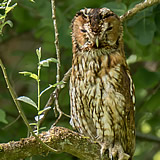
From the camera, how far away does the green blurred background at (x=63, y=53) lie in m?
4.43

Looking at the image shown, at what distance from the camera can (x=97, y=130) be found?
3832 mm

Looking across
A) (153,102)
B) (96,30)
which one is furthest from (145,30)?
(96,30)

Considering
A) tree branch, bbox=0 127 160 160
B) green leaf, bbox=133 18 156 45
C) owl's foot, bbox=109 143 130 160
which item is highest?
green leaf, bbox=133 18 156 45

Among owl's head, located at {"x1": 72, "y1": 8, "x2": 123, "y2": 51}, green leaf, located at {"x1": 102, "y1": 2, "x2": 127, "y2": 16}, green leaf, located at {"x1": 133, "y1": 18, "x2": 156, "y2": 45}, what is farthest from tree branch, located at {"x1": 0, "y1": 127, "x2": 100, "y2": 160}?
green leaf, located at {"x1": 133, "y1": 18, "x2": 156, "y2": 45}

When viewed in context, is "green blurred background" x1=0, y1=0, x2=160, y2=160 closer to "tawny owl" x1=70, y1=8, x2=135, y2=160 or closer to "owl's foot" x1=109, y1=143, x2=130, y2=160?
"tawny owl" x1=70, y1=8, x2=135, y2=160

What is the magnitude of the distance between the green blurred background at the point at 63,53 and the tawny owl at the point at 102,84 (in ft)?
1.51

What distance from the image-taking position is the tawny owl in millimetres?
3709

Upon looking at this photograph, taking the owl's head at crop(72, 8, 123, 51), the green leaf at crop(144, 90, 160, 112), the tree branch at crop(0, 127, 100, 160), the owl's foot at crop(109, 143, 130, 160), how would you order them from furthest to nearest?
the green leaf at crop(144, 90, 160, 112)
the owl's foot at crop(109, 143, 130, 160)
the owl's head at crop(72, 8, 123, 51)
the tree branch at crop(0, 127, 100, 160)

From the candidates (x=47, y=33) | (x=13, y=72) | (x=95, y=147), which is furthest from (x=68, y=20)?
(x=95, y=147)

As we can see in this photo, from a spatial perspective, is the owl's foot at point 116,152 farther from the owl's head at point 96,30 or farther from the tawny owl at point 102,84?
the owl's head at point 96,30

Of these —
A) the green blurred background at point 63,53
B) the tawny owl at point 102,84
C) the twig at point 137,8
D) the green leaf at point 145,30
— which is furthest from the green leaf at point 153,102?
the twig at point 137,8

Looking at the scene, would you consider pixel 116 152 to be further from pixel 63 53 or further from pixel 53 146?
pixel 63 53

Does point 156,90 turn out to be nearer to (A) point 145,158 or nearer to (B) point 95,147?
(A) point 145,158

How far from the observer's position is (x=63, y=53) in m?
5.24
